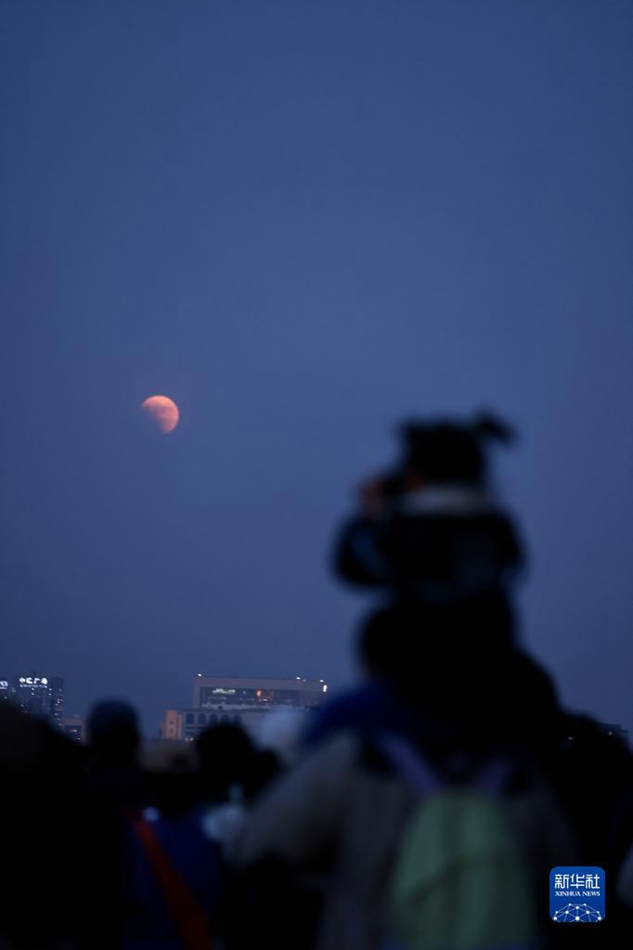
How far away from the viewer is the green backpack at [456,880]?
A: 238cm

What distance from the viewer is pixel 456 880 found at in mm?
2395

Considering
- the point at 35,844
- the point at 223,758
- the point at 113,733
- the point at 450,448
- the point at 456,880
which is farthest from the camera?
the point at 223,758

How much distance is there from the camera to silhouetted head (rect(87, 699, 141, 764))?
5.62 metres

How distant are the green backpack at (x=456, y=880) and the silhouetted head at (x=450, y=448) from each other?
0.72 metres

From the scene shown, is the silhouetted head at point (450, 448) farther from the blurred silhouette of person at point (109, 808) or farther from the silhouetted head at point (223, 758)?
the silhouetted head at point (223, 758)

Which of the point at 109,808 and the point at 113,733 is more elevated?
the point at 113,733

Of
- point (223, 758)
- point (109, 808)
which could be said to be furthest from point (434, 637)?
point (223, 758)

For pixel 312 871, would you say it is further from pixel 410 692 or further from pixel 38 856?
pixel 38 856

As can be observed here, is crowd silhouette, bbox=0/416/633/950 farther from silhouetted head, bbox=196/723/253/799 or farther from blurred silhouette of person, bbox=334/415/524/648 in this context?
silhouetted head, bbox=196/723/253/799

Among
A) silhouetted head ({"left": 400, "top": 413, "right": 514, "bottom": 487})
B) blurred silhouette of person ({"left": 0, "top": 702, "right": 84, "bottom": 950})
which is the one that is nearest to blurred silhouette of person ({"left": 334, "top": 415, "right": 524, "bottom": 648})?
silhouetted head ({"left": 400, "top": 413, "right": 514, "bottom": 487})

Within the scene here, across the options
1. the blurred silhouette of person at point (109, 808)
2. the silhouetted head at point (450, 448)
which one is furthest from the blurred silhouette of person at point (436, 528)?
the blurred silhouette of person at point (109, 808)

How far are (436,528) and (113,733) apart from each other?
3.46m

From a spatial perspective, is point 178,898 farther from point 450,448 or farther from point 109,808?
point 450,448

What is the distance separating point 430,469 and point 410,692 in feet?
1.87
